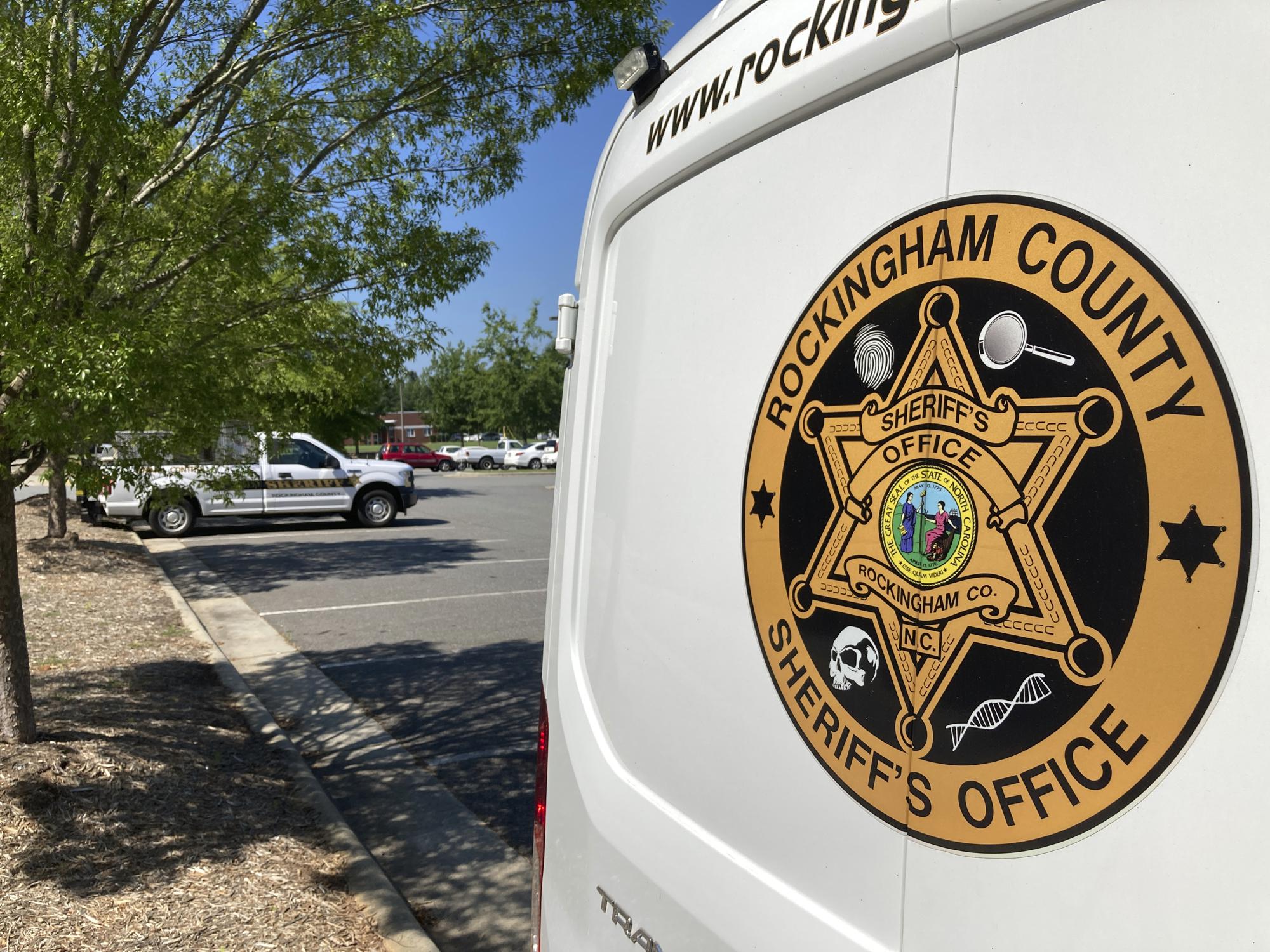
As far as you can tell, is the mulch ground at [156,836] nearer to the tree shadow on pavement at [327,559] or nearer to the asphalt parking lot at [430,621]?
the asphalt parking lot at [430,621]

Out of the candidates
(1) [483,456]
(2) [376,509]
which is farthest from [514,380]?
(2) [376,509]

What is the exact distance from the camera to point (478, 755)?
19.1 feet

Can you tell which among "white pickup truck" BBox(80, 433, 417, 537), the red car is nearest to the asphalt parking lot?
"white pickup truck" BBox(80, 433, 417, 537)

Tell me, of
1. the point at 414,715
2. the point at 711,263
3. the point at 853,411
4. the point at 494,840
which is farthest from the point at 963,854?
the point at 414,715

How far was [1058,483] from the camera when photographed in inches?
40.3

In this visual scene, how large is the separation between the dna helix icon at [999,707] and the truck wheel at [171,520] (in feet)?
56.9

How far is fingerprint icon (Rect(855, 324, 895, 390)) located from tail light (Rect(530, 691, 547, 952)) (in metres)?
1.13

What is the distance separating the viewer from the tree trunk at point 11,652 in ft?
15.3

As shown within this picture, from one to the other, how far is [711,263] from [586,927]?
1197mm

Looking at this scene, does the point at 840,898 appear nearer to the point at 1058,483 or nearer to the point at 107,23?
the point at 1058,483

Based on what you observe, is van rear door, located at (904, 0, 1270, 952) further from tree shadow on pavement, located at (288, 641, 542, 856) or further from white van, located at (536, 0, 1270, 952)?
tree shadow on pavement, located at (288, 641, 542, 856)

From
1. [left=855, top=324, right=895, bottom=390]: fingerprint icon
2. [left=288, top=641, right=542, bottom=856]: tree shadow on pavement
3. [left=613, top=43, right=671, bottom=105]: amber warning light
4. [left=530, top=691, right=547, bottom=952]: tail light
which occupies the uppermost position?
[left=613, top=43, right=671, bottom=105]: amber warning light

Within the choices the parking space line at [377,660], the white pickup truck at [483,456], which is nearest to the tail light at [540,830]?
the parking space line at [377,660]

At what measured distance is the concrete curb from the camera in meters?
3.62
